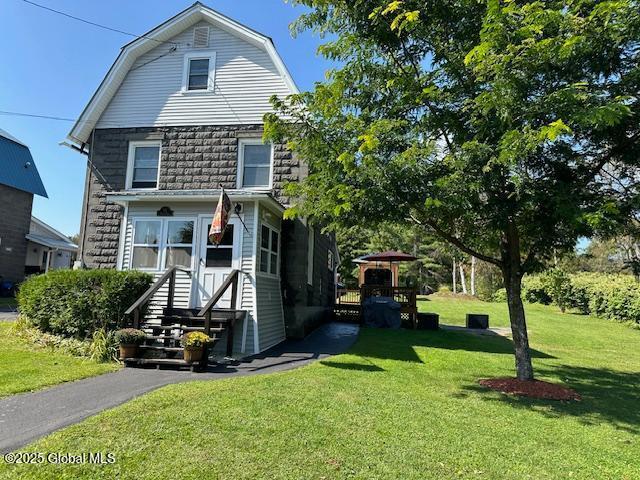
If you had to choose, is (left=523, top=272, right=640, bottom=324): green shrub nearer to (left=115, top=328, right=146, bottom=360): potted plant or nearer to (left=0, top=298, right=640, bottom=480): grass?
(left=0, top=298, right=640, bottom=480): grass

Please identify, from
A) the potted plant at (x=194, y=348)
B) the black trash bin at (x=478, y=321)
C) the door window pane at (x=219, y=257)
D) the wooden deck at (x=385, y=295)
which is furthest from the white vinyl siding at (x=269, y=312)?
the black trash bin at (x=478, y=321)

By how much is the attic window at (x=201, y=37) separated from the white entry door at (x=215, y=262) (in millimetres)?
5685

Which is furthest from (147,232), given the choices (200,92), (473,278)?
(473,278)

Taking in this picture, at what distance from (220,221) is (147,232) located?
3.03 m

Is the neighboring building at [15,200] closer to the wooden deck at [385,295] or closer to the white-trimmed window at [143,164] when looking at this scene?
the white-trimmed window at [143,164]

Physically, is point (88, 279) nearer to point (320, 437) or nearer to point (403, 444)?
point (320, 437)

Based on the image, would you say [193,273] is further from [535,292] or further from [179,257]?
[535,292]

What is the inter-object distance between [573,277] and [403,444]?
26.4 metres

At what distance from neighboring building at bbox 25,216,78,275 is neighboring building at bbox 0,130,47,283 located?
890mm

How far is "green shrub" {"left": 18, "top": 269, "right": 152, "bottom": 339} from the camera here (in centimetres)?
843

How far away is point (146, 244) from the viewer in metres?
10.5

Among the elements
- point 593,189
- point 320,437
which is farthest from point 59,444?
point 593,189

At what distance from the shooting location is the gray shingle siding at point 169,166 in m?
11.6

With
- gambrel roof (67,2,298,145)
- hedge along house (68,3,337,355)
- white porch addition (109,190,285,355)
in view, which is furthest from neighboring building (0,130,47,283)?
white porch addition (109,190,285,355)
